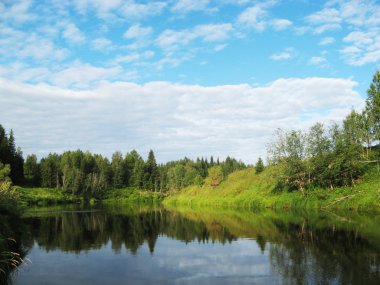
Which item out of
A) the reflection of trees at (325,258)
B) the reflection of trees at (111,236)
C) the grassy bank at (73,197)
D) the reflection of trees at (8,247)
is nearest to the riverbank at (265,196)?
the grassy bank at (73,197)

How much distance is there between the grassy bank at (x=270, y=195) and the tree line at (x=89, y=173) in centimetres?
2870

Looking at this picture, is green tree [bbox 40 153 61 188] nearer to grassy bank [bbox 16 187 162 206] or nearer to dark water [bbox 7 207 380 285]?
grassy bank [bbox 16 187 162 206]

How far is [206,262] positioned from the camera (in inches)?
896

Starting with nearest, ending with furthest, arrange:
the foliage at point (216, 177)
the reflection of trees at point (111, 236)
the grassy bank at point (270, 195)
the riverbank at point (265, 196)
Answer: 1. the reflection of trees at point (111, 236)
2. the grassy bank at point (270, 195)
3. the riverbank at point (265, 196)
4. the foliage at point (216, 177)

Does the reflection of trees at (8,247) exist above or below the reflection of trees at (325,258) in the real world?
above

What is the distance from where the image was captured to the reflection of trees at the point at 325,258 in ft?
55.2

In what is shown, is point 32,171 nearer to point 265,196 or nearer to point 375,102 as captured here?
point 265,196

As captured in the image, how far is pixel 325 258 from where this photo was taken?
21156 mm

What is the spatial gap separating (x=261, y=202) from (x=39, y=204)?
219 ft

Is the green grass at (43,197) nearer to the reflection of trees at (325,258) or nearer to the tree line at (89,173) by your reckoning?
the tree line at (89,173)

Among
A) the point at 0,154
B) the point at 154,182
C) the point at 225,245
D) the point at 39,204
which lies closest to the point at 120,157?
the point at 154,182

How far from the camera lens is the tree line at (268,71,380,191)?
2235 inches

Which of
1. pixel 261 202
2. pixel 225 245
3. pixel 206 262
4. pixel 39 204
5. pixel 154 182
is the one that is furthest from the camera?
pixel 154 182

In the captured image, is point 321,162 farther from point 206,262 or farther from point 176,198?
point 176,198
